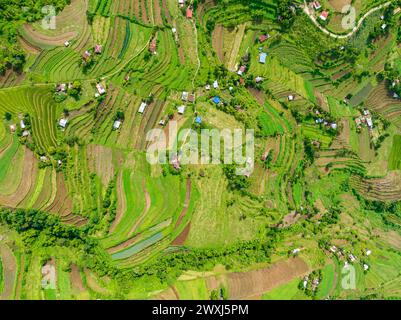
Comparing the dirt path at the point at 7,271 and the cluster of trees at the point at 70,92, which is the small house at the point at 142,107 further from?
the dirt path at the point at 7,271

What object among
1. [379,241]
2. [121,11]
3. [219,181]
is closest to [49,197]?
[219,181]

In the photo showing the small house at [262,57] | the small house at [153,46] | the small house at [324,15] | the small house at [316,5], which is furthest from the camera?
the small house at [324,15]

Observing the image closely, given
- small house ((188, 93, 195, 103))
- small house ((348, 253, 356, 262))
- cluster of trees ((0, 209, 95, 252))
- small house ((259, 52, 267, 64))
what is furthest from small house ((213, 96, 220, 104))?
small house ((348, 253, 356, 262))

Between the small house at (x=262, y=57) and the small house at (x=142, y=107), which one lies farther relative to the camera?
the small house at (x=262, y=57)

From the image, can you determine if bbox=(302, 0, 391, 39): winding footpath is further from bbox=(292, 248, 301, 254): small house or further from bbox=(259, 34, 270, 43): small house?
bbox=(292, 248, 301, 254): small house

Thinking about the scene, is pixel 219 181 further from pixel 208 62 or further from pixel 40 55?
pixel 40 55

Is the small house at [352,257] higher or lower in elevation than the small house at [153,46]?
lower

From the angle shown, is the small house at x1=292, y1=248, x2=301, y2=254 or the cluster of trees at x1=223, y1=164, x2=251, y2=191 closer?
the cluster of trees at x1=223, y1=164, x2=251, y2=191

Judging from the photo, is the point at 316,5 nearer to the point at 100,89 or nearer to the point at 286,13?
the point at 286,13

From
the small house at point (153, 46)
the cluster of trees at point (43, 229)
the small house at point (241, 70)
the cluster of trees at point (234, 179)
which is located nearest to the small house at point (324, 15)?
the small house at point (241, 70)

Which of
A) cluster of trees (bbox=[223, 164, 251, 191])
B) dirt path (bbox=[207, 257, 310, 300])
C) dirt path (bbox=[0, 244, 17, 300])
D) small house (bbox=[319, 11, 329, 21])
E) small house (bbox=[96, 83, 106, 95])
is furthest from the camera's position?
small house (bbox=[319, 11, 329, 21])
